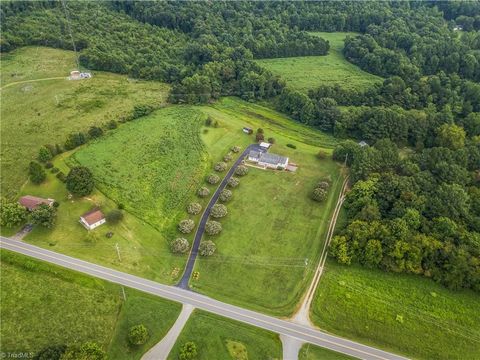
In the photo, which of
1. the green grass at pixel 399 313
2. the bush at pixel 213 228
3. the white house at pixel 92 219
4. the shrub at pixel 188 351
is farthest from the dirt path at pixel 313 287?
the white house at pixel 92 219

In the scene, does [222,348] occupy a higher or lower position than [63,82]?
lower

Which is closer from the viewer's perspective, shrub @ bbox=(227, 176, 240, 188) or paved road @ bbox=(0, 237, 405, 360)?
paved road @ bbox=(0, 237, 405, 360)

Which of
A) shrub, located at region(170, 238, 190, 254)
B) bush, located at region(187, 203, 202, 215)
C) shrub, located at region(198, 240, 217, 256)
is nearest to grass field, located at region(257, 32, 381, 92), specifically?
bush, located at region(187, 203, 202, 215)

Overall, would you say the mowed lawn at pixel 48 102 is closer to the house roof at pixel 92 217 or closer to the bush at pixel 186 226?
the house roof at pixel 92 217

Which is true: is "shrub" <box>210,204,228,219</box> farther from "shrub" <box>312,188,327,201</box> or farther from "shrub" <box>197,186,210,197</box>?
"shrub" <box>312,188,327,201</box>

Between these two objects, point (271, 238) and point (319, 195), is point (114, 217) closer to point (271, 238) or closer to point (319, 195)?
point (271, 238)

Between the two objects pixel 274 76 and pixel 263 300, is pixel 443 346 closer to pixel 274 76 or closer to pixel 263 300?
pixel 263 300

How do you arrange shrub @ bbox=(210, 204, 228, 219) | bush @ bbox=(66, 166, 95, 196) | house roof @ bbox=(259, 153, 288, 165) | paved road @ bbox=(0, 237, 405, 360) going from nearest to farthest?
paved road @ bbox=(0, 237, 405, 360) < shrub @ bbox=(210, 204, 228, 219) < bush @ bbox=(66, 166, 95, 196) < house roof @ bbox=(259, 153, 288, 165)

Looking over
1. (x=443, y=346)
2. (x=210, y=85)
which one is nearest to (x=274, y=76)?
(x=210, y=85)
